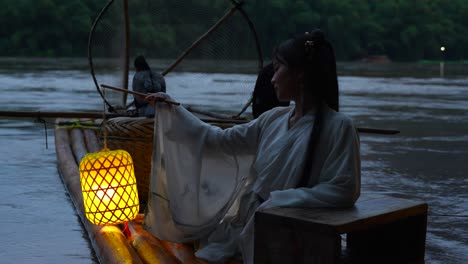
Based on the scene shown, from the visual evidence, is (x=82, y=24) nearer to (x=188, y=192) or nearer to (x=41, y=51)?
(x=41, y=51)

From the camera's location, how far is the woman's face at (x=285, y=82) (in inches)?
134

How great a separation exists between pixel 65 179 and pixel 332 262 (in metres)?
4.06

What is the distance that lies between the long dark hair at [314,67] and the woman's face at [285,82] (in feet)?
0.08

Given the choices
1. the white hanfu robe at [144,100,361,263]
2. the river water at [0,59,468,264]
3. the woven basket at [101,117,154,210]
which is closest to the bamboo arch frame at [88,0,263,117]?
the river water at [0,59,468,264]

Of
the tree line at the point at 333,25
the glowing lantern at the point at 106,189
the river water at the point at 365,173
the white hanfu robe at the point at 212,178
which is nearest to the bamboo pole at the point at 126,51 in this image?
the river water at the point at 365,173

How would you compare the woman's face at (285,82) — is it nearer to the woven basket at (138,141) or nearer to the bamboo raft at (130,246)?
the bamboo raft at (130,246)

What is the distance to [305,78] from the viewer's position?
11.1 feet

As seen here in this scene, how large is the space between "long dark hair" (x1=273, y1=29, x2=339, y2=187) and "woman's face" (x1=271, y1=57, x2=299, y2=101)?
2cm

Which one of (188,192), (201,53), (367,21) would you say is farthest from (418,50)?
(188,192)

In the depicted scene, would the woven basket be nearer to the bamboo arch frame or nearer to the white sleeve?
the white sleeve

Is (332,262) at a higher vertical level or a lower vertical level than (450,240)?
higher

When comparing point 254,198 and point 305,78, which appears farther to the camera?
point 254,198

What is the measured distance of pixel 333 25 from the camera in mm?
71750

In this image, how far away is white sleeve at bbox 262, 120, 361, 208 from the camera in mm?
3260
